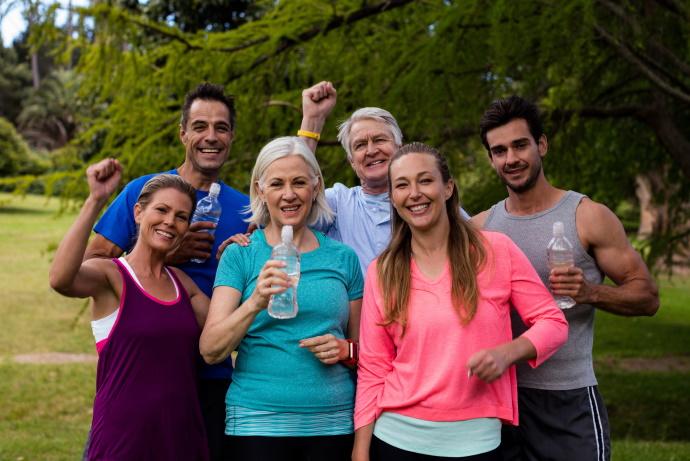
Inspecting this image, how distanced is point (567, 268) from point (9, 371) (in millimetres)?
11727

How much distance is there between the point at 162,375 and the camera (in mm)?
2742

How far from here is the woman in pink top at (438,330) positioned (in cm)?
253

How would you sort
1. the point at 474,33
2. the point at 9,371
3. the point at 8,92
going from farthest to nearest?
the point at 8,92 < the point at 9,371 < the point at 474,33

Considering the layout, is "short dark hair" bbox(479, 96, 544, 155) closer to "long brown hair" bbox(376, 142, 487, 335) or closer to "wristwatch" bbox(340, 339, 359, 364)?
"long brown hair" bbox(376, 142, 487, 335)

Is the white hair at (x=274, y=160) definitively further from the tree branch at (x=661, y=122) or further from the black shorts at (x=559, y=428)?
the tree branch at (x=661, y=122)

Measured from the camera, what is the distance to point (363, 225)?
3.33 metres

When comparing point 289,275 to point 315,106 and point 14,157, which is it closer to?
point 315,106

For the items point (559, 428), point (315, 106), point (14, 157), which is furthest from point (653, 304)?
point (14, 157)

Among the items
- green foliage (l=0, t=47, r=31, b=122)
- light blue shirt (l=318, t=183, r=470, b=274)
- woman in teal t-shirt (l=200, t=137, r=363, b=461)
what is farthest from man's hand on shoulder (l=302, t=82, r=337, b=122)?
green foliage (l=0, t=47, r=31, b=122)

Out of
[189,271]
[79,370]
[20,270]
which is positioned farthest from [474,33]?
[20,270]

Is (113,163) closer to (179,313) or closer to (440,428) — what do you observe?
(179,313)

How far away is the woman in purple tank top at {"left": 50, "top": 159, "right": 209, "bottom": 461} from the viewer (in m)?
2.68

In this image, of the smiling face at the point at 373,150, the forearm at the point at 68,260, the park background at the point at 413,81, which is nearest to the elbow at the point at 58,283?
the forearm at the point at 68,260

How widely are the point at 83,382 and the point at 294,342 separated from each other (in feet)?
32.3
